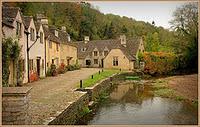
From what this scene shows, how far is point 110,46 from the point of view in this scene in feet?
201

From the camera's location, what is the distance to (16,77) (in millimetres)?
21672

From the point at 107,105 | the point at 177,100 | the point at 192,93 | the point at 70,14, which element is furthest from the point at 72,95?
the point at 70,14

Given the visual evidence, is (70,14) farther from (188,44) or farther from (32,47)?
(32,47)

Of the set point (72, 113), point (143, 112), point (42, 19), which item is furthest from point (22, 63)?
point (42, 19)

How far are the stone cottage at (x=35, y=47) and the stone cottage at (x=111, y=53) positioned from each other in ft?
81.1

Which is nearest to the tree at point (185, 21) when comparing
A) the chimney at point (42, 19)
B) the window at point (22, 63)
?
the chimney at point (42, 19)

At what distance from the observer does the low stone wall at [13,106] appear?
28.8 feet

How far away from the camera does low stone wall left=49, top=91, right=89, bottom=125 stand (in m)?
12.4

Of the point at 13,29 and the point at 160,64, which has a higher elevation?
the point at 13,29

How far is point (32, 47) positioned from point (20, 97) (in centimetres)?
1834

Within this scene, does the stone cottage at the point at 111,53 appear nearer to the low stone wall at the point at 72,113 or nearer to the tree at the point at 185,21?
the tree at the point at 185,21

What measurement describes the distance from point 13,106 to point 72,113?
6221mm

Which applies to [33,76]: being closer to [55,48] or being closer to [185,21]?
[55,48]

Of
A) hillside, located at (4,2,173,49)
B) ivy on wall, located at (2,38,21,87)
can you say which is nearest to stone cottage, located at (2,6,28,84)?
ivy on wall, located at (2,38,21,87)
